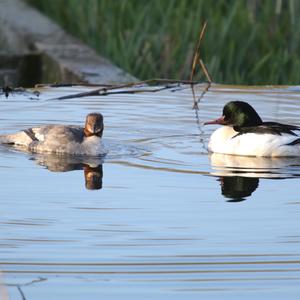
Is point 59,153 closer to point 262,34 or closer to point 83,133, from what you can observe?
point 83,133

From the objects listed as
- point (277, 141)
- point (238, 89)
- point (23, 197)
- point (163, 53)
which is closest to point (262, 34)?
point (163, 53)

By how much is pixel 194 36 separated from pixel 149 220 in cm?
601

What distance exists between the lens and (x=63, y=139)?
286 inches

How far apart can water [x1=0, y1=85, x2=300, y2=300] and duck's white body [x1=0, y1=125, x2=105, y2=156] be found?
0.33ft

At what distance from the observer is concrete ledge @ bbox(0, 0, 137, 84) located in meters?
10.3

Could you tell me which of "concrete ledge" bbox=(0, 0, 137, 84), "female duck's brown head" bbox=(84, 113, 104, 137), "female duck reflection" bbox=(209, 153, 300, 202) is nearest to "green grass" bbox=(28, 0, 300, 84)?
"concrete ledge" bbox=(0, 0, 137, 84)

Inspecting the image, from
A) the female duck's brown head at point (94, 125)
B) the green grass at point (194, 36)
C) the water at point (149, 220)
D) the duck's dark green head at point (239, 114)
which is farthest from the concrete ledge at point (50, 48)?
the female duck's brown head at point (94, 125)

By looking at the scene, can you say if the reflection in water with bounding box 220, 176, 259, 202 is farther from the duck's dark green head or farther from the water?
the duck's dark green head

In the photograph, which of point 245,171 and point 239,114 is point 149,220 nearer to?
point 245,171

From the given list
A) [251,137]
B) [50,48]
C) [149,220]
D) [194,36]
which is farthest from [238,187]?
[50,48]

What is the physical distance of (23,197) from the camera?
554 cm

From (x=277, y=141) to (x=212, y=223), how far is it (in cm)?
258

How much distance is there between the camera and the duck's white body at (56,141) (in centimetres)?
725

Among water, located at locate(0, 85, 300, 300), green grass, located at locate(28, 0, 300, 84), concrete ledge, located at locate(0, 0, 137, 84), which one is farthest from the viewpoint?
green grass, located at locate(28, 0, 300, 84)
